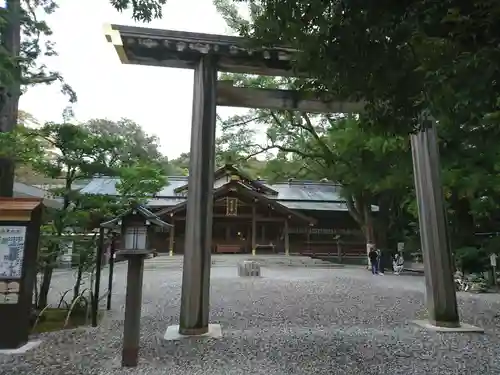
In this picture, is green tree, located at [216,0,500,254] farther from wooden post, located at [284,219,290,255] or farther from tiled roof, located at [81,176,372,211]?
wooden post, located at [284,219,290,255]

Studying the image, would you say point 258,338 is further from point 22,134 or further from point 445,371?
point 22,134

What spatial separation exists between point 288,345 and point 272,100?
3723 millimetres

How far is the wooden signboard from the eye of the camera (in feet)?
15.1

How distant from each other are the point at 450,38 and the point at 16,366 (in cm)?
510

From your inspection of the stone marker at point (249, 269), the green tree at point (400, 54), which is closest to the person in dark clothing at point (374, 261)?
the stone marker at point (249, 269)

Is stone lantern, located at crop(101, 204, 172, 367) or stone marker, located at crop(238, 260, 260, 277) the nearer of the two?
stone lantern, located at crop(101, 204, 172, 367)

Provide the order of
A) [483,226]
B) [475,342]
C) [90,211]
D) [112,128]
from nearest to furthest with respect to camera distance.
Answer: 1. [475,342]
2. [90,211]
3. [483,226]
4. [112,128]

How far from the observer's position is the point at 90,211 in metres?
6.40

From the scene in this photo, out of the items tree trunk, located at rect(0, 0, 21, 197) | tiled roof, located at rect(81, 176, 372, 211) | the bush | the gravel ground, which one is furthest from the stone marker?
tiled roof, located at rect(81, 176, 372, 211)

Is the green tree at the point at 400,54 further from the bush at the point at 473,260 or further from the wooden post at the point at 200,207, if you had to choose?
the bush at the point at 473,260

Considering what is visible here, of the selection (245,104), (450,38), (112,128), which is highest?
(112,128)

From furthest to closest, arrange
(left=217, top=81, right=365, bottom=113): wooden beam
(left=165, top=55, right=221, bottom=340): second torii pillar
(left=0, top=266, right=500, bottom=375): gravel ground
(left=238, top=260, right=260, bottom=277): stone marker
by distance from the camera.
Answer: (left=238, top=260, right=260, bottom=277): stone marker < (left=217, top=81, right=365, bottom=113): wooden beam < (left=165, top=55, right=221, bottom=340): second torii pillar < (left=0, top=266, right=500, bottom=375): gravel ground

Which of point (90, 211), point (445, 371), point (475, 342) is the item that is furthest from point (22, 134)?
point (475, 342)

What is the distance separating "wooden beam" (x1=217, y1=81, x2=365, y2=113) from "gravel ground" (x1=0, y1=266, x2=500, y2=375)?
3546 millimetres
